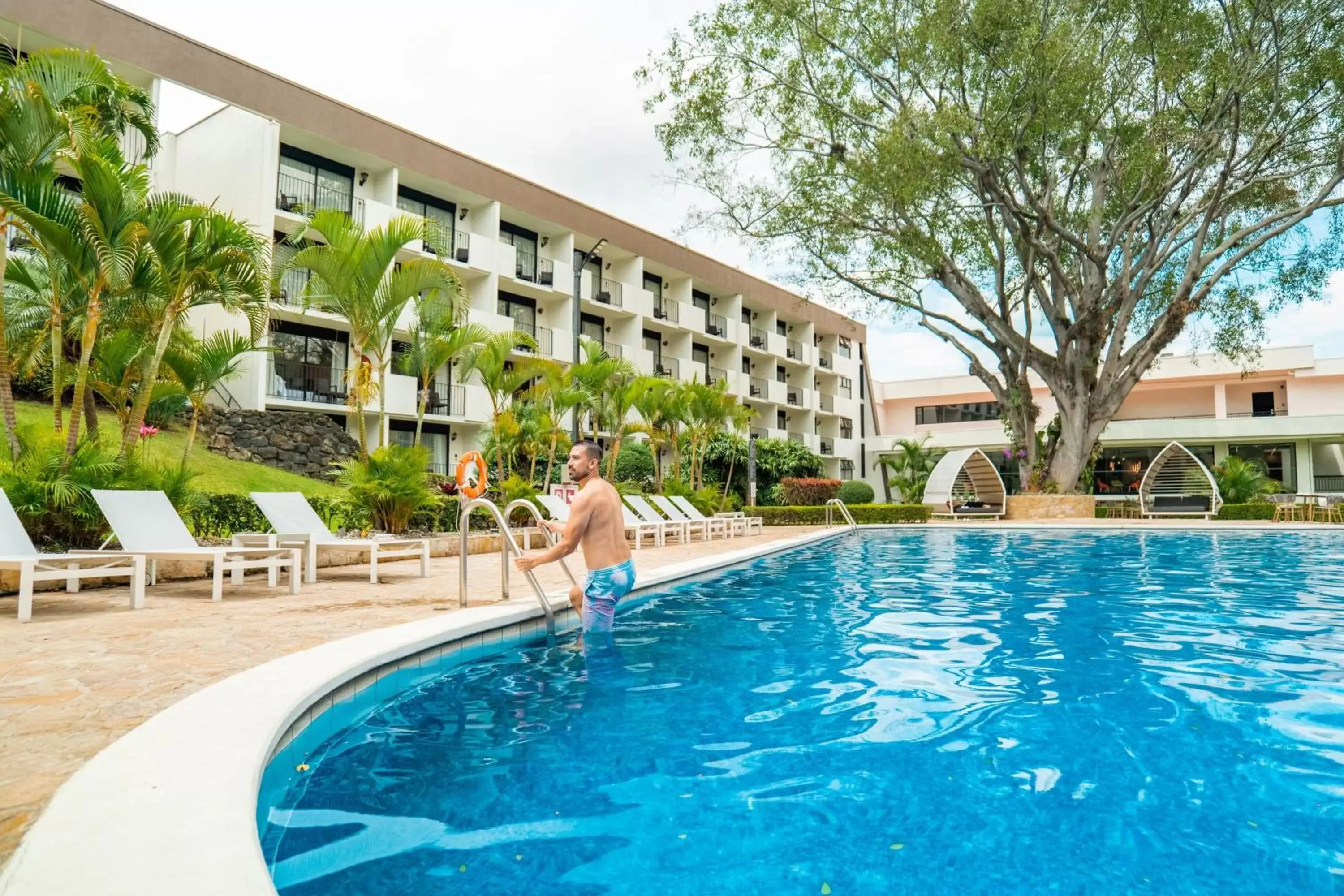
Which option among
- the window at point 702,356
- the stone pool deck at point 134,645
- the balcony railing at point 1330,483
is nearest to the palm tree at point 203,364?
the stone pool deck at point 134,645

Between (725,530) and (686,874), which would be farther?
(725,530)

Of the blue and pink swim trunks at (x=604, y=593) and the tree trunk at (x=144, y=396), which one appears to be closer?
the blue and pink swim trunks at (x=604, y=593)

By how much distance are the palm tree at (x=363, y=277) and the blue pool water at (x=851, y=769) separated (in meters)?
7.68

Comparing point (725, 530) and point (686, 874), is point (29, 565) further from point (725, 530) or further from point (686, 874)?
point (725, 530)

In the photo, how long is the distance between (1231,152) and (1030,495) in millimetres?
9942

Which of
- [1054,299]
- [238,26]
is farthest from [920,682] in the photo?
[238,26]

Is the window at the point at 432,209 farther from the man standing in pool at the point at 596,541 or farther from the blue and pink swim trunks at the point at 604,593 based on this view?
the blue and pink swim trunks at the point at 604,593

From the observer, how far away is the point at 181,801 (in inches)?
88.4

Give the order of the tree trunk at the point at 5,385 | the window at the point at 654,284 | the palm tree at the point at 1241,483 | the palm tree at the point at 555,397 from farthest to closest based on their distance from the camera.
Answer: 1. the window at the point at 654,284
2. the palm tree at the point at 1241,483
3. the palm tree at the point at 555,397
4. the tree trunk at the point at 5,385

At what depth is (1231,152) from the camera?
678 inches

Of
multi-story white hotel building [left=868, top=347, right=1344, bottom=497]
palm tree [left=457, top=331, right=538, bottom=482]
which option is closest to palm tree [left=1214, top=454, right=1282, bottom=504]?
multi-story white hotel building [left=868, top=347, right=1344, bottom=497]

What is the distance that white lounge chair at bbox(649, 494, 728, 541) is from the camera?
17.2 m

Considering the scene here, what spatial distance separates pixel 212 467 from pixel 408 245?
961 cm

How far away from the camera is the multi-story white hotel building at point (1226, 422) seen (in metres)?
32.2
